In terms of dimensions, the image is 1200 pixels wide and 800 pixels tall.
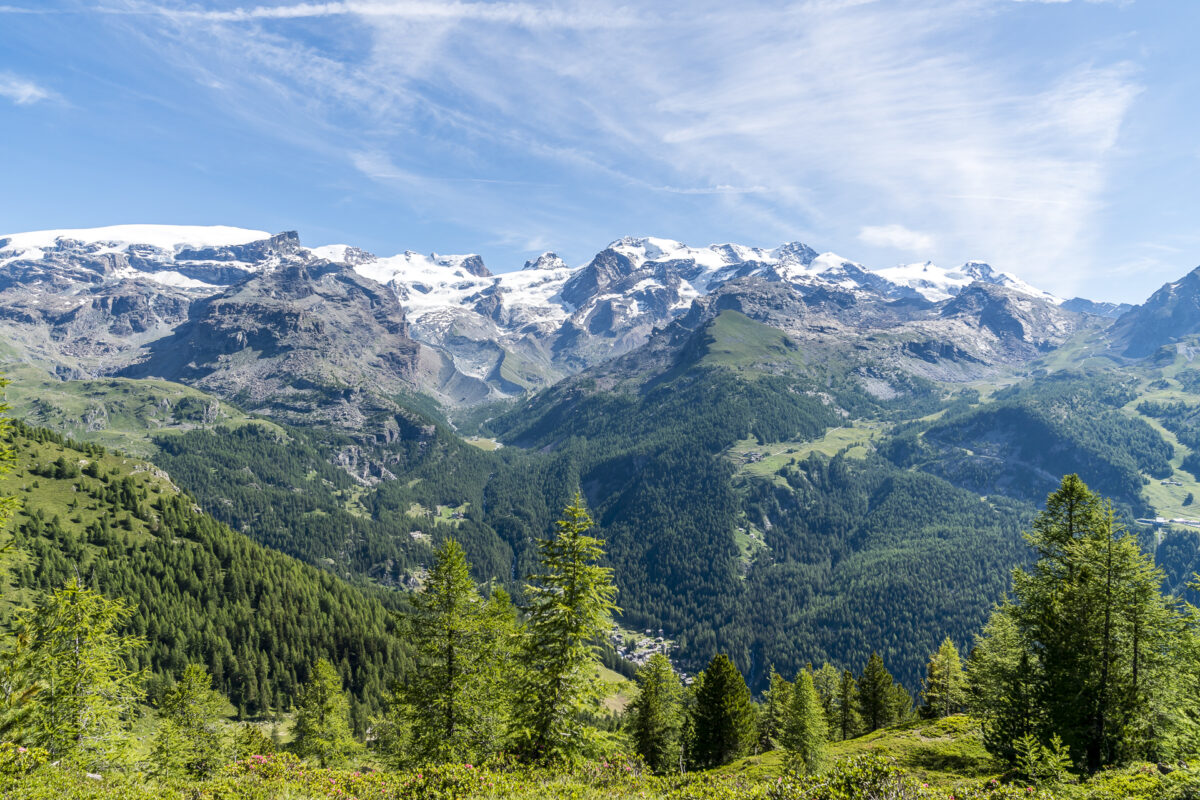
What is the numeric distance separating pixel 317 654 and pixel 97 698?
11039cm

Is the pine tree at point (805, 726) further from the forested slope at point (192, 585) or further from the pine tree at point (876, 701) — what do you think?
the forested slope at point (192, 585)

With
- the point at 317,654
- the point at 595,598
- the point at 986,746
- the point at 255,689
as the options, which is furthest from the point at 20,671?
the point at 317,654

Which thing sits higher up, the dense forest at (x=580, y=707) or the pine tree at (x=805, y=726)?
the dense forest at (x=580, y=707)

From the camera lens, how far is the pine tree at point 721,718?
58812 mm

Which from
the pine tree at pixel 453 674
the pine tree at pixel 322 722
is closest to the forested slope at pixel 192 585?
the pine tree at pixel 322 722

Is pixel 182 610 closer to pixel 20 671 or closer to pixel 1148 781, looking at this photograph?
pixel 20 671

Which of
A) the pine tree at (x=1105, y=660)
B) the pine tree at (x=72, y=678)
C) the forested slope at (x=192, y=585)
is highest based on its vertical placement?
the pine tree at (x=1105, y=660)

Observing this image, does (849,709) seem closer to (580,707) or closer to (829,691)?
(829,691)

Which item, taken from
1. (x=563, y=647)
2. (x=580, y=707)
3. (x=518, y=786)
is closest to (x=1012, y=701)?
(x=580, y=707)

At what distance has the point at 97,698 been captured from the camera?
27.9 metres

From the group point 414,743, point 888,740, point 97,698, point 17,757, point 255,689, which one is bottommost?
point 255,689

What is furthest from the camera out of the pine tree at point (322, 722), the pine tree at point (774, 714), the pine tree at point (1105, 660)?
the pine tree at point (774, 714)

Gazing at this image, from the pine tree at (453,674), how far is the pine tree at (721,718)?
35127 mm

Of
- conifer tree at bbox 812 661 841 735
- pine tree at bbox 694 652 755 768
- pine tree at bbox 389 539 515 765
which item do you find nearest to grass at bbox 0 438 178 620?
pine tree at bbox 694 652 755 768
